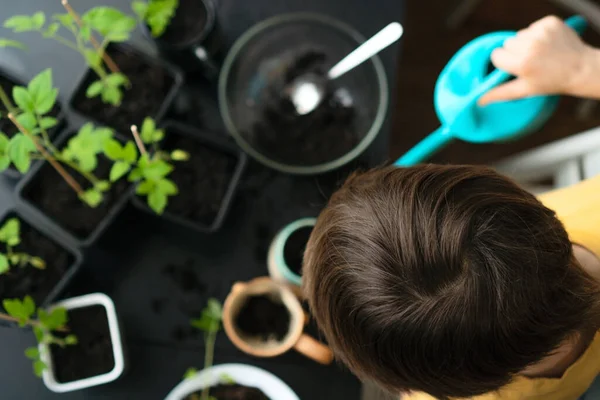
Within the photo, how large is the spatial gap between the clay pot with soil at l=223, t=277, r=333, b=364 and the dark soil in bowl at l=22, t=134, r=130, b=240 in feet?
0.74

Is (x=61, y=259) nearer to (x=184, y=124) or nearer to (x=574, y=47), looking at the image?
(x=184, y=124)

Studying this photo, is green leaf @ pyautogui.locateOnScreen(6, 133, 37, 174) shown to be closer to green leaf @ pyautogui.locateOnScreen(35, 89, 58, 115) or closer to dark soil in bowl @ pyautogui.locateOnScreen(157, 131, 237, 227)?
green leaf @ pyautogui.locateOnScreen(35, 89, 58, 115)

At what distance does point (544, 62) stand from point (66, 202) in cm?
70

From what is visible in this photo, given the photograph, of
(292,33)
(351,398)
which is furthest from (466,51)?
(351,398)

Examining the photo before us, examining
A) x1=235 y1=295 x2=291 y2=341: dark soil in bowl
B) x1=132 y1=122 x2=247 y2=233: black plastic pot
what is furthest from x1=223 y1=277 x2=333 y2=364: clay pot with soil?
x1=132 y1=122 x2=247 y2=233: black plastic pot

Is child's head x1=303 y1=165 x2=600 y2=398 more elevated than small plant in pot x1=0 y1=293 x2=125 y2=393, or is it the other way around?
small plant in pot x1=0 y1=293 x2=125 y2=393

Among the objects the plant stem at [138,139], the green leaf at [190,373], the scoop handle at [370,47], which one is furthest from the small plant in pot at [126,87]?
the green leaf at [190,373]

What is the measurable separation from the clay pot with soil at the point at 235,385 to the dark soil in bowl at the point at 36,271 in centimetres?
23

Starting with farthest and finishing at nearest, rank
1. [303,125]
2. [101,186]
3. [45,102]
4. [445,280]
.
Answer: [303,125]
[101,186]
[45,102]
[445,280]

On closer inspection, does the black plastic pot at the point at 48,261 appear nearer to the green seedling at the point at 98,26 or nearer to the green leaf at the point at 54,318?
the green leaf at the point at 54,318

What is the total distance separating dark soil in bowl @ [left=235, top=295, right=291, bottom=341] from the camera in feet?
2.37

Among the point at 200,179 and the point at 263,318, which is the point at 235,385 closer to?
the point at 263,318

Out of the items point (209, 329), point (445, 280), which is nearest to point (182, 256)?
point (209, 329)

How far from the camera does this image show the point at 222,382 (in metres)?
0.70
